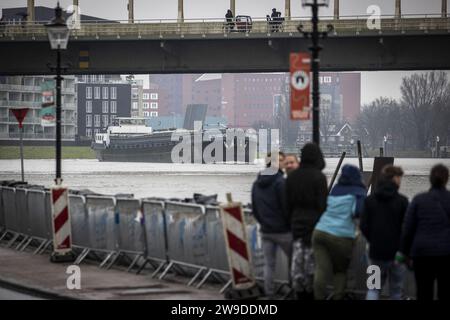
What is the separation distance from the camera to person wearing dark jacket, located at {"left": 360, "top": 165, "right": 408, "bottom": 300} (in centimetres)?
1218

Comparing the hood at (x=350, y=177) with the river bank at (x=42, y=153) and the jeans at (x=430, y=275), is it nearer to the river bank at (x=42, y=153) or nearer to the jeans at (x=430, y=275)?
the jeans at (x=430, y=275)

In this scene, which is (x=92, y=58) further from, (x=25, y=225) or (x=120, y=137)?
(x=120, y=137)

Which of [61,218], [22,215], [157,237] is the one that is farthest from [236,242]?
[22,215]

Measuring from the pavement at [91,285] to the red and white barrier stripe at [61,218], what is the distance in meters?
0.36

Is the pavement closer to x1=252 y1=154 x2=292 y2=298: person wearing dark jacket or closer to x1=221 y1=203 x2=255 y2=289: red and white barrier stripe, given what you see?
x1=221 y1=203 x2=255 y2=289: red and white barrier stripe

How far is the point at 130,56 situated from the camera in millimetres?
58344

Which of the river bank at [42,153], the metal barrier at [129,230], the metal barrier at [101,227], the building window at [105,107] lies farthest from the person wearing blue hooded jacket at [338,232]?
the building window at [105,107]

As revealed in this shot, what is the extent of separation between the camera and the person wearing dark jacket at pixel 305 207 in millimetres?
12953

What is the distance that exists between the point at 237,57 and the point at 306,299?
4476cm

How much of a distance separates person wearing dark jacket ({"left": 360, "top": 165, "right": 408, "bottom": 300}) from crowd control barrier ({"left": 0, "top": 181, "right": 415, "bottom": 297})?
145 centimetres

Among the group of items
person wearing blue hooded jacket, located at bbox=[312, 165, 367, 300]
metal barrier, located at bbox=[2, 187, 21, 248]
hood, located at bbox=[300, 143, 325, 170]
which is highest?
hood, located at bbox=[300, 143, 325, 170]

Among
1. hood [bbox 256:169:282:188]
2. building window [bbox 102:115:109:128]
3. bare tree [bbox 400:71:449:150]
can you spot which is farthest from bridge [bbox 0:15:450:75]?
building window [bbox 102:115:109:128]

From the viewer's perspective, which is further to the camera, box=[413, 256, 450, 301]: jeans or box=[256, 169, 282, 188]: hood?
box=[256, 169, 282, 188]: hood

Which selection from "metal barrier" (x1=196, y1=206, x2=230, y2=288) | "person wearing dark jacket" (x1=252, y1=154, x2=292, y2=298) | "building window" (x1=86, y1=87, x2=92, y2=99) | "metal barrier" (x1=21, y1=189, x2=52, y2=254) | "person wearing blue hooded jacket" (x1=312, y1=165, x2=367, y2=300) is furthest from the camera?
"building window" (x1=86, y1=87, x2=92, y2=99)
